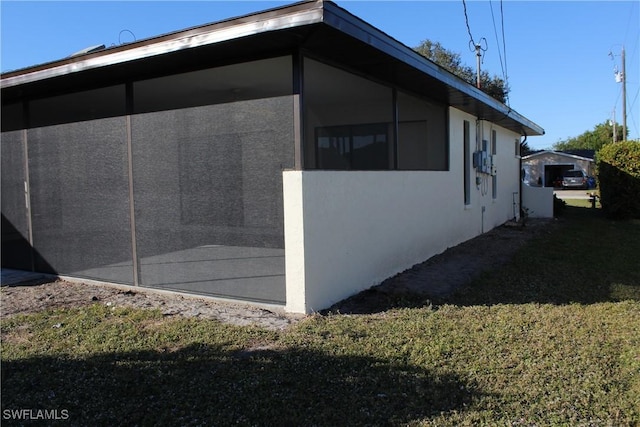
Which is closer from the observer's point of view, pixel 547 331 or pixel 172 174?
pixel 547 331

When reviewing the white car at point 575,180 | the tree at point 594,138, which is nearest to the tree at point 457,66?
the white car at point 575,180

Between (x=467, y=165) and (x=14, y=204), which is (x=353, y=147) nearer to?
(x=467, y=165)

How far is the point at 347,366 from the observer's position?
11.6 feet

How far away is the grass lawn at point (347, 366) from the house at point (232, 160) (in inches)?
33.1

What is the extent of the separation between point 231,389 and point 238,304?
2.09 metres

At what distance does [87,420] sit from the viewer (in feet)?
9.50

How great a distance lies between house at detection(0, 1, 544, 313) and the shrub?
30.8 feet

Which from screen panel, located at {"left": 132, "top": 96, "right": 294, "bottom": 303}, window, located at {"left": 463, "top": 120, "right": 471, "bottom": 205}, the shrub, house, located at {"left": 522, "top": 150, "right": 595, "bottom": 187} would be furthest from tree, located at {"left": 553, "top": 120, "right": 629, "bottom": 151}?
screen panel, located at {"left": 132, "top": 96, "right": 294, "bottom": 303}

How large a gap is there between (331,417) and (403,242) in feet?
14.1

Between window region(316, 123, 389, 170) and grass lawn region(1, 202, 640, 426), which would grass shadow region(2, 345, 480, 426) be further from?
window region(316, 123, 389, 170)

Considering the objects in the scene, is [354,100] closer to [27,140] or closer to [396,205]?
[396,205]

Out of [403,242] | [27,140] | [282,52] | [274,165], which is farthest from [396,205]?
[27,140]

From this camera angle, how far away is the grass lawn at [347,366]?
2902mm

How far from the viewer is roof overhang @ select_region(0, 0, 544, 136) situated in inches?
161
